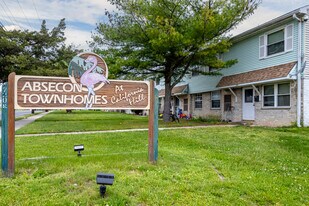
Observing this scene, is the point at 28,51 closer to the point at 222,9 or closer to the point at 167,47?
the point at 167,47

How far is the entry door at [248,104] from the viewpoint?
49.2ft

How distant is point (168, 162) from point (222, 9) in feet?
36.3

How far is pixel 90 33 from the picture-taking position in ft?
55.2

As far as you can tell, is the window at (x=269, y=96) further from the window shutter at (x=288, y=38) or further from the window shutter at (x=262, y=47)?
the window shutter at (x=288, y=38)

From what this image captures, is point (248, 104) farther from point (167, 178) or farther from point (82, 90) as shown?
point (82, 90)

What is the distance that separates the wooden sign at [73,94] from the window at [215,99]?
13.9 m

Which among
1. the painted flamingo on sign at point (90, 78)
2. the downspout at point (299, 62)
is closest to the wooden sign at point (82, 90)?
the painted flamingo on sign at point (90, 78)

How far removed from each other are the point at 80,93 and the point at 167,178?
7.74 ft

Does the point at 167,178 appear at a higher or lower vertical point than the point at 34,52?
lower

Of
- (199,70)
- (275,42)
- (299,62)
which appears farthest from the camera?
(199,70)

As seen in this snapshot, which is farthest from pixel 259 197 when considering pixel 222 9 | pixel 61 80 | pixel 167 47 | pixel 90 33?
pixel 90 33

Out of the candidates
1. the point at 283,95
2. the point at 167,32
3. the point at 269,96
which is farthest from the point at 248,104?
the point at 167,32

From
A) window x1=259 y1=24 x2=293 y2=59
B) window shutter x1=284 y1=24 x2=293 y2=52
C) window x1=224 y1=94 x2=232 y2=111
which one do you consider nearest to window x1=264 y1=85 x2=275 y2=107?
window x1=259 y1=24 x2=293 y2=59

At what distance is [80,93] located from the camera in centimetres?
509
